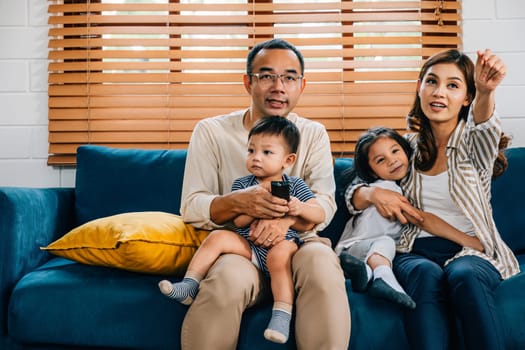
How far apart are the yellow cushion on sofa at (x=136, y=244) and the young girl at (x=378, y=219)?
48cm

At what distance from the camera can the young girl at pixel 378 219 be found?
1.74 m

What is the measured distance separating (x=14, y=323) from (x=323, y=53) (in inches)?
64.0

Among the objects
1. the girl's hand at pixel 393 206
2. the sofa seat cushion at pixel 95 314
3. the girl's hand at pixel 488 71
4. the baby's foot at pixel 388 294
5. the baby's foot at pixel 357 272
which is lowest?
the sofa seat cushion at pixel 95 314

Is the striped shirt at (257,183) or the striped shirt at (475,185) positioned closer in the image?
the striped shirt at (257,183)

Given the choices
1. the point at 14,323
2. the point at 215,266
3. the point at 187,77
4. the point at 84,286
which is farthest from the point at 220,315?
the point at 187,77

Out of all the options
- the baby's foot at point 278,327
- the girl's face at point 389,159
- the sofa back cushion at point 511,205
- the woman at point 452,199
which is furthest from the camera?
the sofa back cushion at point 511,205

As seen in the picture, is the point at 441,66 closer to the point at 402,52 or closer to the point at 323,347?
the point at 402,52

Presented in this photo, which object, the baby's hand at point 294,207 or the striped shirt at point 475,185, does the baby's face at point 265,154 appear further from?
the striped shirt at point 475,185

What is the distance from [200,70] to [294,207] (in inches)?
43.3

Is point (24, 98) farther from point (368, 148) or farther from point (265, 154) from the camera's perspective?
point (368, 148)

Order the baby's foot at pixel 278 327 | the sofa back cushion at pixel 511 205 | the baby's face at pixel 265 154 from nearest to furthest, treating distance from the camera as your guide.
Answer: the baby's foot at pixel 278 327 → the baby's face at pixel 265 154 → the sofa back cushion at pixel 511 205

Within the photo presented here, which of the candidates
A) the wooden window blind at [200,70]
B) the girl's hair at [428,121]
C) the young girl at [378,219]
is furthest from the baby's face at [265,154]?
the wooden window blind at [200,70]

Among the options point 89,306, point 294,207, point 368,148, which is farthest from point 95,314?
point 368,148

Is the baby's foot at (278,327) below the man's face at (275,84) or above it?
below
